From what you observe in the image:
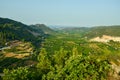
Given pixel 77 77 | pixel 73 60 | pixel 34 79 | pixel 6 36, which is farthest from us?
pixel 6 36

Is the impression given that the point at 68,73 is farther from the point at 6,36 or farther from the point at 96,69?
the point at 6,36

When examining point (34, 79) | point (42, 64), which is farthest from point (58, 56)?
point (34, 79)

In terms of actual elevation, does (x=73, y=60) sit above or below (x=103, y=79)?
above

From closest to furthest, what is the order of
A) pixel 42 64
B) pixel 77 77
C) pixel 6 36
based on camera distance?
pixel 77 77
pixel 42 64
pixel 6 36

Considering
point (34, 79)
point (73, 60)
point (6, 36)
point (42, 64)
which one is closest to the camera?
point (73, 60)

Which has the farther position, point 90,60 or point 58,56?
point 58,56

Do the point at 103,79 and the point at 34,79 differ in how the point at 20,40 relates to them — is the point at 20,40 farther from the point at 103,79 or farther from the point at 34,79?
the point at 103,79

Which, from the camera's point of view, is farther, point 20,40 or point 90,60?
point 20,40

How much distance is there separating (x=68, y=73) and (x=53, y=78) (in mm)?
2669

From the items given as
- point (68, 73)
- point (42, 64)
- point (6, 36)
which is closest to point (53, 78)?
point (68, 73)

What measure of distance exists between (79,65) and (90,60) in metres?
2.35

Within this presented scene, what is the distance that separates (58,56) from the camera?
5953 cm

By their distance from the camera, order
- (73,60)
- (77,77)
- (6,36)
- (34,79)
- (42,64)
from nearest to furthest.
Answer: (77,77) < (73,60) < (34,79) < (42,64) < (6,36)

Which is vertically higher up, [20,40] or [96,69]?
[96,69]
